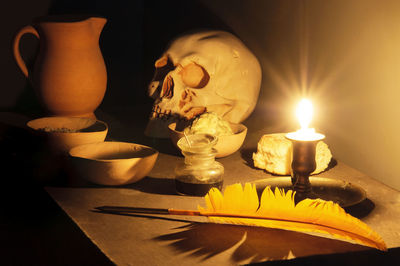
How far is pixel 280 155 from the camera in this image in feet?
4.48

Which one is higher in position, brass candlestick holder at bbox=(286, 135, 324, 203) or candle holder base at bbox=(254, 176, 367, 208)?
brass candlestick holder at bbox=(286, 135, 324, 203)

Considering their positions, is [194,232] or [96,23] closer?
[194,232]

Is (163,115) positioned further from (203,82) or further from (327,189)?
(327,189)

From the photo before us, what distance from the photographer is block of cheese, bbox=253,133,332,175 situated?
4.48 feet

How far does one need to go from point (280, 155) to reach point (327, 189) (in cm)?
16

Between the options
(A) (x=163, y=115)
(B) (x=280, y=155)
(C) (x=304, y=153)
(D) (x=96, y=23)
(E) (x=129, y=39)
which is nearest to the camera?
(C) (x=304, y=153)

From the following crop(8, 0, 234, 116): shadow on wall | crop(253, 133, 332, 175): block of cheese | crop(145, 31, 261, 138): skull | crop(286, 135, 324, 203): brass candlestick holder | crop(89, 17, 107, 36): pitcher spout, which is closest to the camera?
crop(286, 135, 324, 203): brass candlestick holder

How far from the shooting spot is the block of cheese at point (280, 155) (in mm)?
1364

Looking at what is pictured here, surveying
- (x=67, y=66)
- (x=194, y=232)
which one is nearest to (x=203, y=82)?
(x=67, y=66)

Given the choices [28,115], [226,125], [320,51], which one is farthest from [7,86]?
[320,51]

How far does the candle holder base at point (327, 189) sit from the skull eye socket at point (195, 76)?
0.49 meters

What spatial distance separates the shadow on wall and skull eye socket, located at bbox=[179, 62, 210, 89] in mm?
541

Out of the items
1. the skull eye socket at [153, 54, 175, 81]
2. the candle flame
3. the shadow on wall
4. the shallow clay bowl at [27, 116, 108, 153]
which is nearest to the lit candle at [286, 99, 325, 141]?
the candle flame

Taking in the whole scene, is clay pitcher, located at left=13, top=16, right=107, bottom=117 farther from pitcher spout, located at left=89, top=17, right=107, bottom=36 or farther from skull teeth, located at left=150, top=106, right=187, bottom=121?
skull teeth, located at left=150, top=106, right=187, bottom=121
